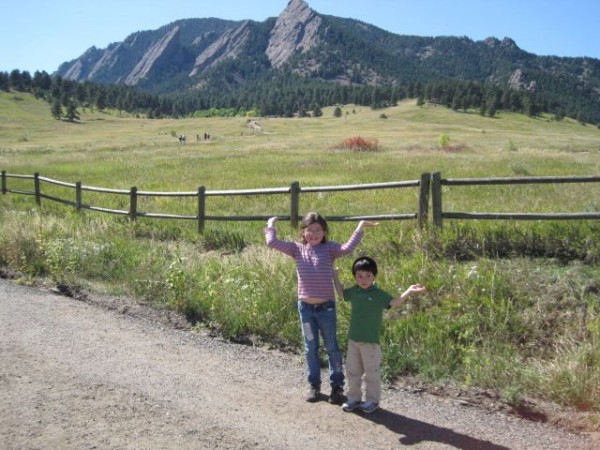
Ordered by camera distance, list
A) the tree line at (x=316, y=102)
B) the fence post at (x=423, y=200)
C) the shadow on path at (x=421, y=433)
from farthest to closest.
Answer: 1. the tree line at (x=316, y=102)
2. the fence post at (x=423, y=200)
3. the shadow on path at (x=421, y=433)

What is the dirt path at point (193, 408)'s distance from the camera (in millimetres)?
4215

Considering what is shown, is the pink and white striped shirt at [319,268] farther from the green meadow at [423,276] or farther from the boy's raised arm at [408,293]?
the green meadow at [423,276]

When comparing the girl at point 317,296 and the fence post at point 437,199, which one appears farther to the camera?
the fence post at point 437,199

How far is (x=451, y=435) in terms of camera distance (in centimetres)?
436

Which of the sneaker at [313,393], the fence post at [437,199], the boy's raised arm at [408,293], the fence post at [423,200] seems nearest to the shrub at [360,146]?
the fence post at [423,200]

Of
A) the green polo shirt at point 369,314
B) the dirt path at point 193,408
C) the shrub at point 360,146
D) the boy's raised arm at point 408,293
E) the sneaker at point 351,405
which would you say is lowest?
the dirt path at point 193,408

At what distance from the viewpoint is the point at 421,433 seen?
438 cm

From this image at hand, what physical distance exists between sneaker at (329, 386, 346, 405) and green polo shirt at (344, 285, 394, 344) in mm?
491

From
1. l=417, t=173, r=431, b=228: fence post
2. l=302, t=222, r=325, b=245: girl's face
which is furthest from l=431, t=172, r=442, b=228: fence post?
l=302, t=222, r=325, b=245: girl's face

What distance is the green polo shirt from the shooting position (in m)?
4.76

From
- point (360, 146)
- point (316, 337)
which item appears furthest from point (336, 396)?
point (360, 146)

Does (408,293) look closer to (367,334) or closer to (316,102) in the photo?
(367,334)

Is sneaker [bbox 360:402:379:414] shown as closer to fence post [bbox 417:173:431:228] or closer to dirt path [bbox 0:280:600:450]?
dirt path [bbox 0:280:600:450]

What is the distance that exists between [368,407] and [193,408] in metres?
1.42
